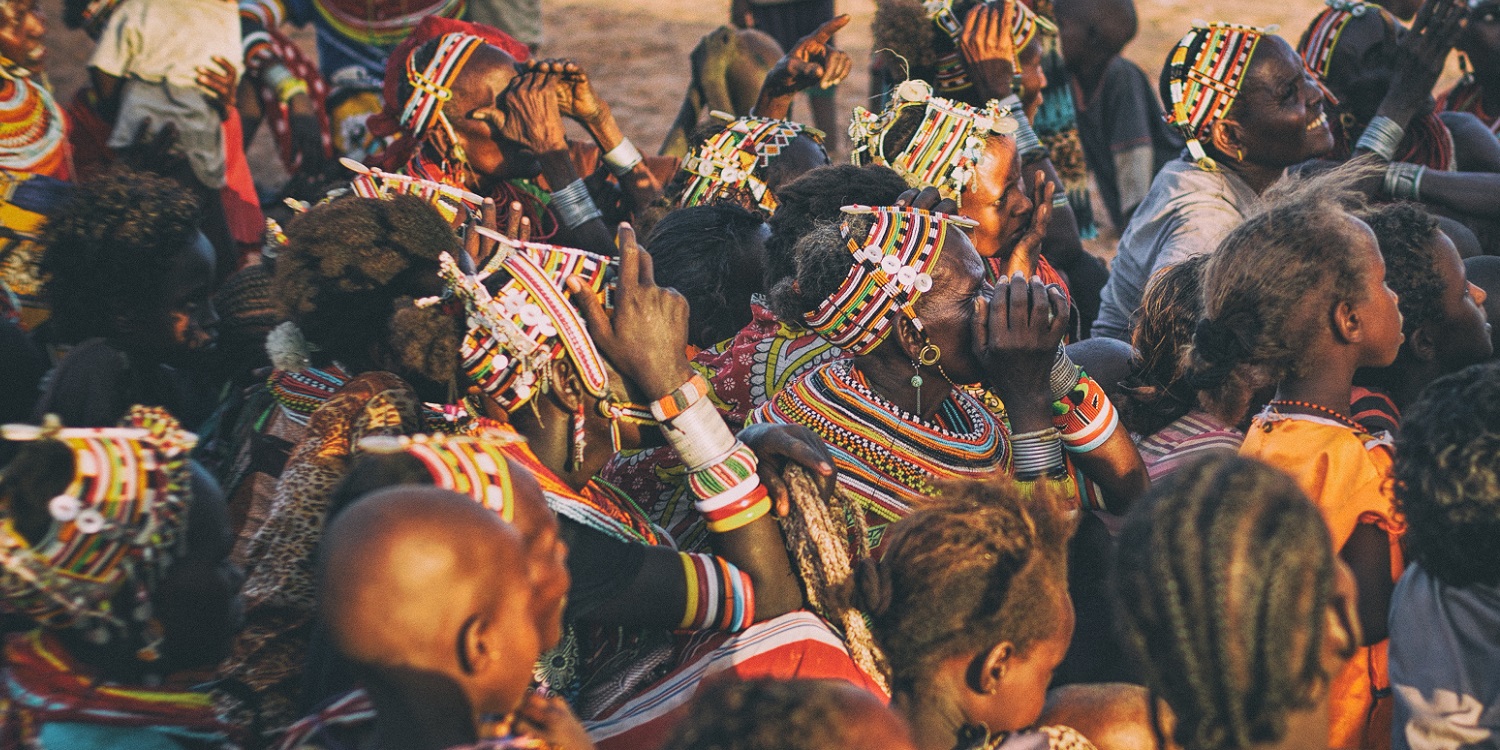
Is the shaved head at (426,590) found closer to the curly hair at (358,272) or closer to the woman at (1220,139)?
the curly hair at (358,272)

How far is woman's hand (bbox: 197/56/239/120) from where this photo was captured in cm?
608

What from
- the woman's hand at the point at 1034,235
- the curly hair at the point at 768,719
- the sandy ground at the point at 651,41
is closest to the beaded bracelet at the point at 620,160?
the woman's hand at the point at 1034,235

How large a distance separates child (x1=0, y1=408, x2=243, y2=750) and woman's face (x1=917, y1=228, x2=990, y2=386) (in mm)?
1658

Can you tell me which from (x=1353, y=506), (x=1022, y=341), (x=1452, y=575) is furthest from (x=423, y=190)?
(x=1452, y=575)

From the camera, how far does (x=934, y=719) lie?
7.23 ft

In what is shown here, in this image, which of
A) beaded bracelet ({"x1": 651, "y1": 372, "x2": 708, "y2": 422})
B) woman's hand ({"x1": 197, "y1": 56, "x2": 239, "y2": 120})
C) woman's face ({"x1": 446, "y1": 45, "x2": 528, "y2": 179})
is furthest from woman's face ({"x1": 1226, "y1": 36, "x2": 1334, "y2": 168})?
woman's hand ({"x1": 197, "y1": 56, "x2": 239, "y2": 120})

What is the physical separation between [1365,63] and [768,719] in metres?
5.06

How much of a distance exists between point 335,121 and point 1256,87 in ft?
16.8

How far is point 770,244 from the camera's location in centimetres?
356

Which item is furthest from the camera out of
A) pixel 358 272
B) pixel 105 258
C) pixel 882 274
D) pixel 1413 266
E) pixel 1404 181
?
pixel 1404 181

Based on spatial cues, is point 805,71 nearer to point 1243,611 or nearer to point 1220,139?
point 1220,139

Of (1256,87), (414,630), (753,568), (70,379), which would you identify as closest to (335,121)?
(70,379)

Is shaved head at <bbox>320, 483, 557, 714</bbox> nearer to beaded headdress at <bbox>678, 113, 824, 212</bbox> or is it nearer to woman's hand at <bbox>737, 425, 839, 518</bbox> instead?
woman's hand at <bbox>737, 425, 839, 518</bbox>

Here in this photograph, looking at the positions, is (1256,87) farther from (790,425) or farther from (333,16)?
(333,16)
